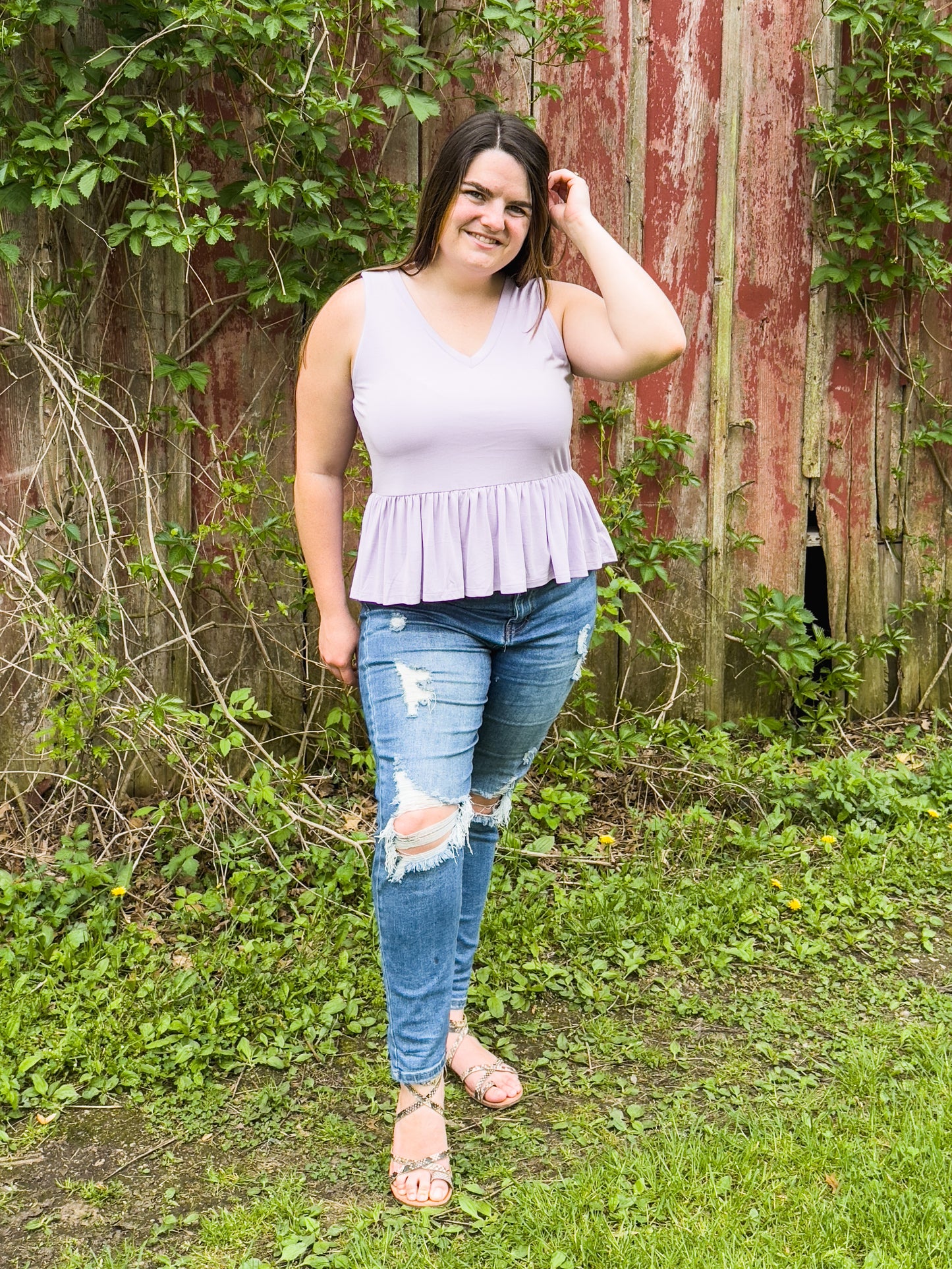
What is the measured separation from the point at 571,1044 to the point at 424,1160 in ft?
1.85

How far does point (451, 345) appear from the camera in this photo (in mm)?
2037

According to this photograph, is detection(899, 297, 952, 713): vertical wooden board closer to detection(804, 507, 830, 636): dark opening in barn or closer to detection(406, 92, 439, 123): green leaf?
detection(804, 507, 830, 636): dark opening in barn

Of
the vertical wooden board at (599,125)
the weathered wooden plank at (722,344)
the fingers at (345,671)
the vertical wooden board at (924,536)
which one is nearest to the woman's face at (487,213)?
the fingers at (345,671)

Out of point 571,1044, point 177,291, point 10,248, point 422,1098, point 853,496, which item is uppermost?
point 10,248

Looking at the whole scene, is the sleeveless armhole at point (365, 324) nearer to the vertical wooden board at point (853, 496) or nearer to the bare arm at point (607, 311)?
the bare arm at point (607, 311)

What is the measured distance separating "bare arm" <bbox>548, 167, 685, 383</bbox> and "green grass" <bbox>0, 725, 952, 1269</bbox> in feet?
4.99

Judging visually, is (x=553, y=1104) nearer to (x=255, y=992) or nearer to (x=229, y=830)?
(x=255, y=992)

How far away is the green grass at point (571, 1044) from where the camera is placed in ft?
6.57

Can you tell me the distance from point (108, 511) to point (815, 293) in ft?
8.07

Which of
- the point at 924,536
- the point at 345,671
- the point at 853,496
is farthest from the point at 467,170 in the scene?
the point at 924,536

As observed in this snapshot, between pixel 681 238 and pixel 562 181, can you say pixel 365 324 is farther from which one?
pixel 681 238

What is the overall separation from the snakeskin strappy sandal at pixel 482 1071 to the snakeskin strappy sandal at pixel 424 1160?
0.24 meters

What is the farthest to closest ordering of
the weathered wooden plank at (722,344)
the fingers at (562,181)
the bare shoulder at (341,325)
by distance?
the weathered wooden plank at (722,344) < the fingers at (562,181) < the bare shoulder at (341,325)

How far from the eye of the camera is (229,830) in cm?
320
